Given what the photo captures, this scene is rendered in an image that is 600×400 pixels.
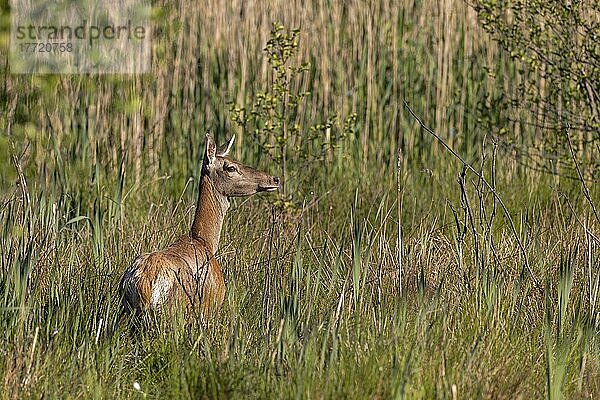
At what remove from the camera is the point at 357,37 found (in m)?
7.83

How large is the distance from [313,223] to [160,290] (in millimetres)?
2057

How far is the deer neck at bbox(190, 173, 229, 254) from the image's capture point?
4.84 m

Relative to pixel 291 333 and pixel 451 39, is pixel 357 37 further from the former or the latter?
pixel 291 333

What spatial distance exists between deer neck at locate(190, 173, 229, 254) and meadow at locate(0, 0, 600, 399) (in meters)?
0.17

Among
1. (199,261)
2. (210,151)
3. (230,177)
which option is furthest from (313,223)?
(199,261)

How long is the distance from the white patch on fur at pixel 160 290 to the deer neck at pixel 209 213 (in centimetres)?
73

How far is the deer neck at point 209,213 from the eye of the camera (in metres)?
4.84

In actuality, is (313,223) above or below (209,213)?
below

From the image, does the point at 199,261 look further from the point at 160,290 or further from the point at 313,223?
the point at 313,223

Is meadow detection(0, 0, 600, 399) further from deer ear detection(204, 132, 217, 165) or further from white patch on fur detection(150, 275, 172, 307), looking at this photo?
deer ear detection(204, 132, 217, 165)

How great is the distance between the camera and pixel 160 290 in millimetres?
4062

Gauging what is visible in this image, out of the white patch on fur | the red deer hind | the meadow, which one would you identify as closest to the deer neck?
the red deer hind

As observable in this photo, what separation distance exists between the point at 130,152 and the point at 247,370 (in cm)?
395

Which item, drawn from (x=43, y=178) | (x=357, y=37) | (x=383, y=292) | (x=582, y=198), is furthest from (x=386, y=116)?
(x=383, y=292)
